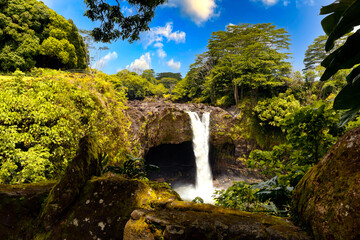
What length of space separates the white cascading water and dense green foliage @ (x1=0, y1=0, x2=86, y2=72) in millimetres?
12615

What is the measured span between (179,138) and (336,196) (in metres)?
13.8

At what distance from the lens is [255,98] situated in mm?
15914

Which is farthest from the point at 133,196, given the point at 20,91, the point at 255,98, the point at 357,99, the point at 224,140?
the point at 255,98

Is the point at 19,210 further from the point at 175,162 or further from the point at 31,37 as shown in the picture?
the point at 175,162

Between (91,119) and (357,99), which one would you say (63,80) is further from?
(357,99)

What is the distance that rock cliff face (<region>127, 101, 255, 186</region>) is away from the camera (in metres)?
12.5

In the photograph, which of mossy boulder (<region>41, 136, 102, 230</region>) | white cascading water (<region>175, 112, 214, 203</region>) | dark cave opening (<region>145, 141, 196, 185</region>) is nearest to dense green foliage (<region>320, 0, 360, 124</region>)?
mossy boulder (<region>41, 136, 102, 230</region>)

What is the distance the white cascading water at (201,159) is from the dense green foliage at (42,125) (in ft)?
32.4

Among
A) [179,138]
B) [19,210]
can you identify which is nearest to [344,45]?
[19,210]

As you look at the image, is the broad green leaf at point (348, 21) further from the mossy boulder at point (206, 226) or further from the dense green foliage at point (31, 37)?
the dense green foliage at point (31, 37)

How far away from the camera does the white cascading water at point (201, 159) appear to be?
14664 millimetres

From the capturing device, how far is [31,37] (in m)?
12.0

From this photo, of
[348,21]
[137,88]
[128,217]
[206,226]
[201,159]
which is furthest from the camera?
[137,88]

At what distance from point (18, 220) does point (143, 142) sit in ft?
31.2
